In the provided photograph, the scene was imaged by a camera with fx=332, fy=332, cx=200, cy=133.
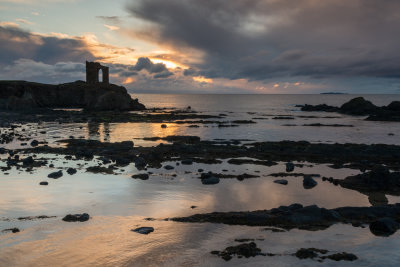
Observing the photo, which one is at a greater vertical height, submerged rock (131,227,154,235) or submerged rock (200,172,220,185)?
submerged rock (200,172,220,185)

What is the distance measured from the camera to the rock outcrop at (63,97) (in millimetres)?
85188

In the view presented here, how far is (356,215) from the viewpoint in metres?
12.6

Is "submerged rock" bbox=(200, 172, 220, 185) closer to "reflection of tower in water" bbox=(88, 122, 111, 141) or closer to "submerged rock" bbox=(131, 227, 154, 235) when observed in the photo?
"submerged rock" bbox=(131, 227, 154, 235)

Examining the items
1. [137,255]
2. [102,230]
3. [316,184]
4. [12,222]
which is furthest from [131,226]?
[316,184]

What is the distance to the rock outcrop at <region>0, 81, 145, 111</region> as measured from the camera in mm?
85188

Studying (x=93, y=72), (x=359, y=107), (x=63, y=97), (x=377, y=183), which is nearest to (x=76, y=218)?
(x=377, y=183)

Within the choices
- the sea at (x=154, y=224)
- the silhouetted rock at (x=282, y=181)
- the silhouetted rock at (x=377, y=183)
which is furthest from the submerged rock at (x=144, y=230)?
the silhouetted rock at (x=377, y=183)

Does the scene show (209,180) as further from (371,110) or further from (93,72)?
(93,72)

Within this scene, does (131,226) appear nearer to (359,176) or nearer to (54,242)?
(54,242)

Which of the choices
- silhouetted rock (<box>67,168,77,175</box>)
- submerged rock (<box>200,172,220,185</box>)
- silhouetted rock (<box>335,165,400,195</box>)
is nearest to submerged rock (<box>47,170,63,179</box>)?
→ silhouetted rock (<box>67,168,77,175</box>)

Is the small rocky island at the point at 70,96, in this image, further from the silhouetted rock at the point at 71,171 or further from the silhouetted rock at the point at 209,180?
the silhouetted rock at the point at 209,180

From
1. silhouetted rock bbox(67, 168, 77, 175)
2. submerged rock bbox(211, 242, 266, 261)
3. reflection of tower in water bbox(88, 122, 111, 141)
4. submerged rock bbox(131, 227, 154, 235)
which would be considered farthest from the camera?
reflection of tower in water bbox(88, 122, 111, 141)

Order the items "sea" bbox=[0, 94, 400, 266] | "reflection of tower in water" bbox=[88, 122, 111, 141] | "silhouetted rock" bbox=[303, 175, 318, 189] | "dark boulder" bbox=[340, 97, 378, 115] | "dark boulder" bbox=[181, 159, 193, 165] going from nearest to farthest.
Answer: "sea" bbox=[0, 94, 400, 266]
"silhouetted rock" bbox=[303, 175, 318, 189]
"dark boulder" bbox=[181, 159, 193, 165]
"reflection of tower in water" bbox=[88, 122, 111, 141]
"dark boulder" bbox=[340, 97, 378, 115]

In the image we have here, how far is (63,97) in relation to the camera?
104 metres
